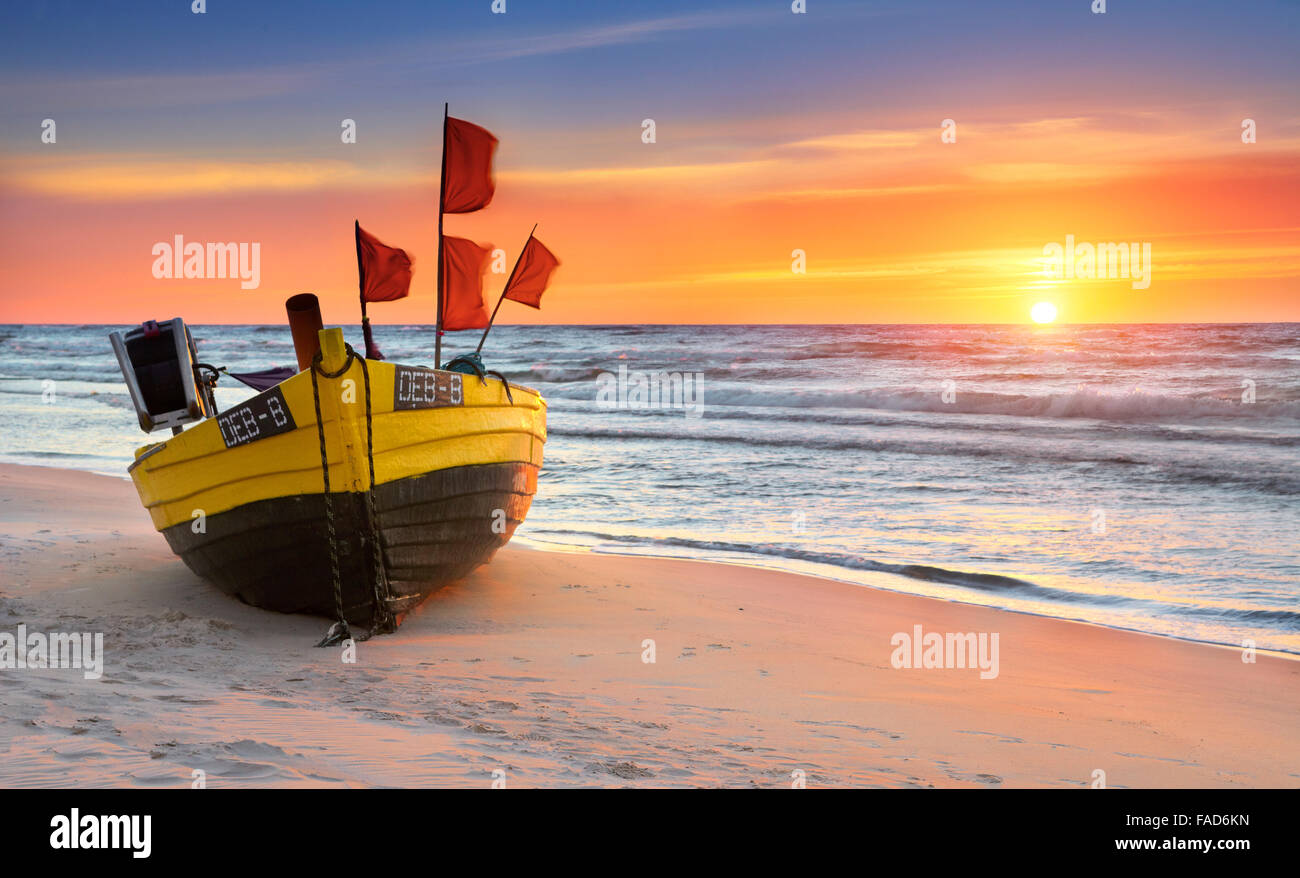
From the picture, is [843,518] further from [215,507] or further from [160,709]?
[160,709]

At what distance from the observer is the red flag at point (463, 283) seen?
741 cm

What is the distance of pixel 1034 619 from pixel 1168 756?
2.85 meters

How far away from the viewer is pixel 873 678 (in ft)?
19.4

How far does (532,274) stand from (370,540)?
2685mm

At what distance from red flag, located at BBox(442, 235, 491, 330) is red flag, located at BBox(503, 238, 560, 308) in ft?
1.16

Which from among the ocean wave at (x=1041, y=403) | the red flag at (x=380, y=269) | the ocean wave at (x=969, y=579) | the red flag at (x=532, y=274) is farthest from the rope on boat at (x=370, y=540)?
the ocean wave at (x=1041, y=403)

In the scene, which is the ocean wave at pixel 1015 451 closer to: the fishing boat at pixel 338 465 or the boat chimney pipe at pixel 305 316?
the fishing boat at pixel 338 465

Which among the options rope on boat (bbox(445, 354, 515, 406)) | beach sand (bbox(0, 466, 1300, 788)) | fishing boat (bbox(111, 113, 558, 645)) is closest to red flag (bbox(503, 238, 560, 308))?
fishing boat (bbox(111, 113, 558, 645))

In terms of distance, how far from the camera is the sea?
888 centimetres

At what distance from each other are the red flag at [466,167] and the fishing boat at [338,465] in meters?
0.02

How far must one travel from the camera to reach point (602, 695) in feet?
17.1

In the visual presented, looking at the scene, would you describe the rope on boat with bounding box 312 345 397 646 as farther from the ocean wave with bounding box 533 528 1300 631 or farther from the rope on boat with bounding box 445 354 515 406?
the ocean wave with bounding box 533 528 1300 631
